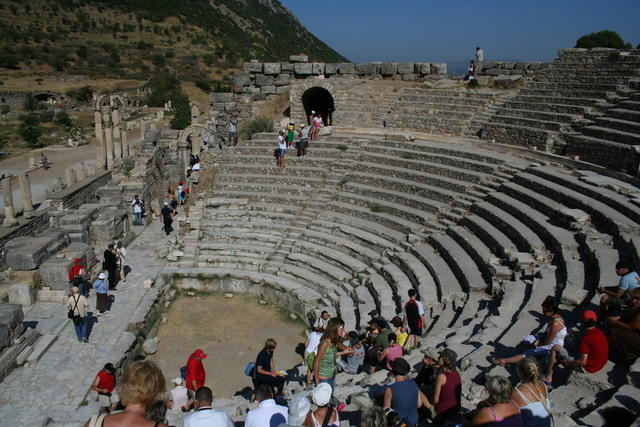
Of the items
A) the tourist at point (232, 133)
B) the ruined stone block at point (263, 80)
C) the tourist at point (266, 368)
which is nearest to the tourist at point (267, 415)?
the tourist at point (266, 368)

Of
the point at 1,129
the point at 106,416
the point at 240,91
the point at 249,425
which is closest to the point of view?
the point at 106,416

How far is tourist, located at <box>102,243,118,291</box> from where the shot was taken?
39.9 ft

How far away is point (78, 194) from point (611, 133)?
17102 millimetres

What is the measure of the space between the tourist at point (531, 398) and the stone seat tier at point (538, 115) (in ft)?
42.4

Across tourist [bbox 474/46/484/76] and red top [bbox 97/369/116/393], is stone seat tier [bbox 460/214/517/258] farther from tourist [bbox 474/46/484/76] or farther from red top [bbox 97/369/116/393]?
tourist [bbox 474/46/484/76]

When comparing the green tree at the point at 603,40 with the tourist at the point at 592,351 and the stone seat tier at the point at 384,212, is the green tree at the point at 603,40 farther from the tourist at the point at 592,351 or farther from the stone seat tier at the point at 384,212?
the tourist at the point at 592,351

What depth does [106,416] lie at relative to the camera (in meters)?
3.81

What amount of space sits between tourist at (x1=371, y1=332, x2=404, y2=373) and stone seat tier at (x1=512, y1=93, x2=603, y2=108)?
12075mm

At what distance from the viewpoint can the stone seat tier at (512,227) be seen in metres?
10.4

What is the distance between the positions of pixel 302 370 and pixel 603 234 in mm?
6060

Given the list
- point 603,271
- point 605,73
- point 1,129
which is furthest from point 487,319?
point 1,129

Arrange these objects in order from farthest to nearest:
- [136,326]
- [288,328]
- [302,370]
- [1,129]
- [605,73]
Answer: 1. [1,129]
2. [605,73]
3. [288,328]
4. [136,326]
5. [302,370]

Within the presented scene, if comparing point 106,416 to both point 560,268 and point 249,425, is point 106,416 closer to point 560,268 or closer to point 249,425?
point 249,425

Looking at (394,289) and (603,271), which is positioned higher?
(603,271)
